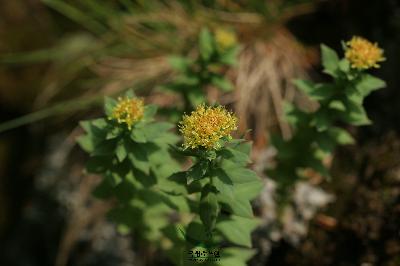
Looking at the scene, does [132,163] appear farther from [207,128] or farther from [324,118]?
[324,118]

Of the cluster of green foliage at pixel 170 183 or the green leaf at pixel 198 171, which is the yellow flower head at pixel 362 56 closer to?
the cluster of green foliage at pixel 170 183

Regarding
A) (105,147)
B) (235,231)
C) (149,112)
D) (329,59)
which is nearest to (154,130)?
(149,112)

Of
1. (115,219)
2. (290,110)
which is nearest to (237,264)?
(115,219)

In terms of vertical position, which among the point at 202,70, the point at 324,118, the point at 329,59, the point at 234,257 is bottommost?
the point at 234,257

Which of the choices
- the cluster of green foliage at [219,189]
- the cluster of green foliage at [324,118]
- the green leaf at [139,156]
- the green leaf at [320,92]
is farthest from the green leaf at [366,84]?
the green leaf at [139,156]

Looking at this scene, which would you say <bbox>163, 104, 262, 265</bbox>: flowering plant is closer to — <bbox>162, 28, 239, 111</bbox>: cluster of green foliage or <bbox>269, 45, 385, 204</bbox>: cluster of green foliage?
<bbox>269, 45, 385, 204</bbox>: cluster of green foliage

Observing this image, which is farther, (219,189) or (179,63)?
(179,63)

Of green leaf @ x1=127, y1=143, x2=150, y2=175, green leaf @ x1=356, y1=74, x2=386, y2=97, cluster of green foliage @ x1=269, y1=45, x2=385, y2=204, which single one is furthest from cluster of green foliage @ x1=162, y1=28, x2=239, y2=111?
green leaf @ x1=356, y1=74, x2=386, y2=97
